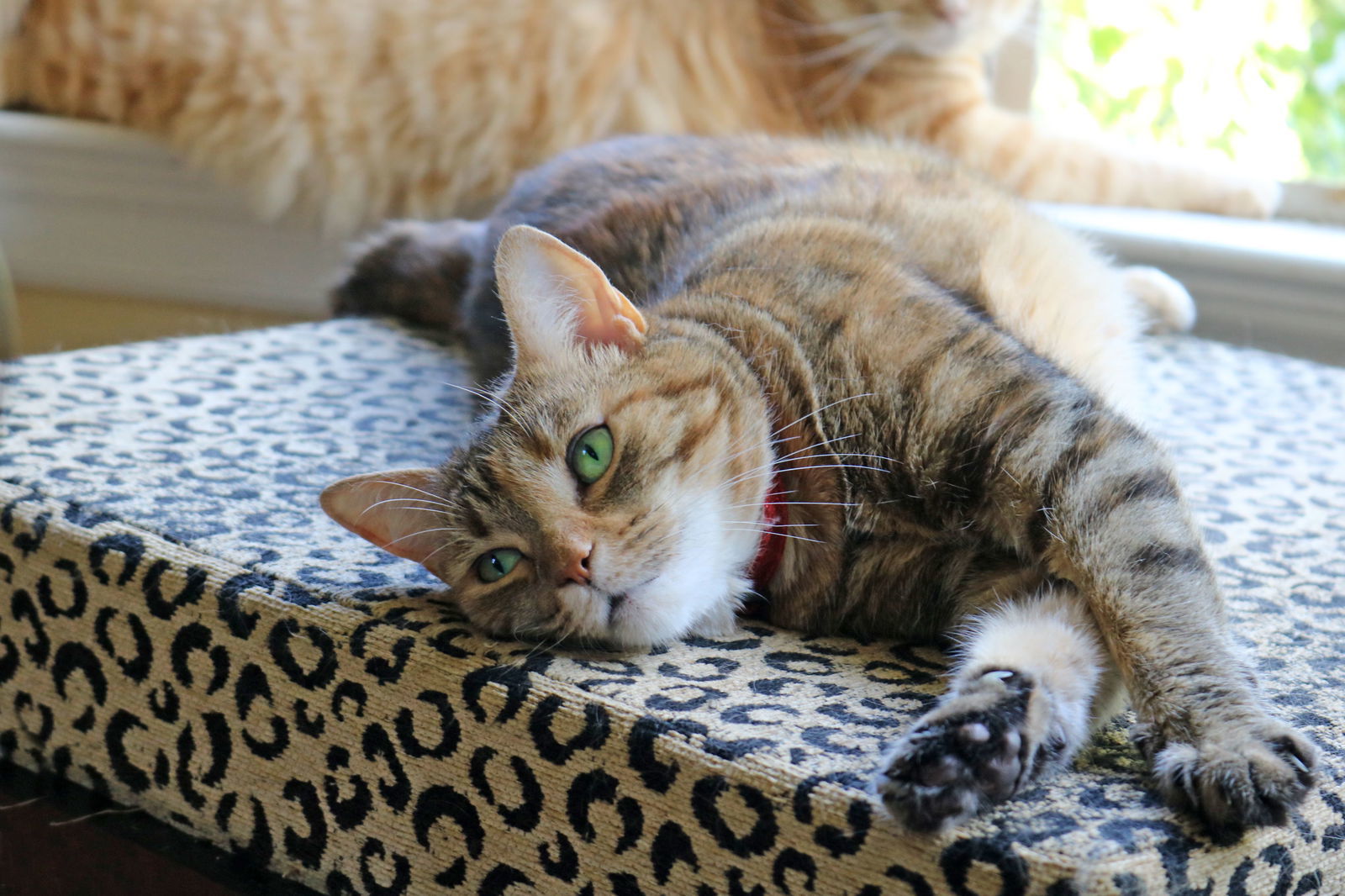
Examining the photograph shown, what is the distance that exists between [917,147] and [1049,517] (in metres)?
1.04

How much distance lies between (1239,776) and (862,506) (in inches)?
14.5

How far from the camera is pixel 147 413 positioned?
1.42 m

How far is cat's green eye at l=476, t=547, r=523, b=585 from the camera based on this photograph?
3.10ft

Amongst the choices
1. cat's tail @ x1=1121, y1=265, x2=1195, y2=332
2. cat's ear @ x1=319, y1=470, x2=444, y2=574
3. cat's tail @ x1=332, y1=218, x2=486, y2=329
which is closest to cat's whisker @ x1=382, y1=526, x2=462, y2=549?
cat's ear @ x1=319, y1=470, x2=444, y2=574

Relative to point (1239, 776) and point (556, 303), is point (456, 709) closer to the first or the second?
point (556, 303)

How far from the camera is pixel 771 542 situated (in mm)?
1025

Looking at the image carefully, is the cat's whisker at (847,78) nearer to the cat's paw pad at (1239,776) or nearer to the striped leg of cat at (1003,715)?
the striped leg of cat at (1003,715)

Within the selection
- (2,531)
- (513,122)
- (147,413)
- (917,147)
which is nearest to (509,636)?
(2,531)

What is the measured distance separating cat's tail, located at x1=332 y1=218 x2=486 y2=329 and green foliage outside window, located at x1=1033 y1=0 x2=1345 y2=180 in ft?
4.32

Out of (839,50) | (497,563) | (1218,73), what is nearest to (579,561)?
(497,563)

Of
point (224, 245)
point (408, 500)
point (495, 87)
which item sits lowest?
point (224, 245)

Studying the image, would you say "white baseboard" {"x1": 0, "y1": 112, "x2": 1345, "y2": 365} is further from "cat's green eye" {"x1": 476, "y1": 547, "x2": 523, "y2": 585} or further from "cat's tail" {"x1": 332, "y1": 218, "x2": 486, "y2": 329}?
"cat's green eye" {"x1": 476, "y1": 547, "x2": 523, "y2": 585}

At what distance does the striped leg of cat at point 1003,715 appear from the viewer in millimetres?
675

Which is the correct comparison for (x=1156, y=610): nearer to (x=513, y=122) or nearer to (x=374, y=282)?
(x=374, y=282)
